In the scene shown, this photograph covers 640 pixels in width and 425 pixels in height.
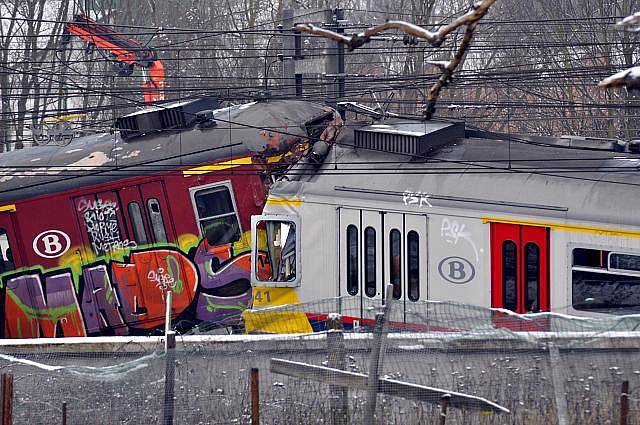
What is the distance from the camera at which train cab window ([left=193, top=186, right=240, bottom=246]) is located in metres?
14.4

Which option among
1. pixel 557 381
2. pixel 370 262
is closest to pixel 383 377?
pixel 557 381

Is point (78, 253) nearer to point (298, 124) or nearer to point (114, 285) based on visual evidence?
point (114, 285)

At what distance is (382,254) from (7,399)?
595 cm

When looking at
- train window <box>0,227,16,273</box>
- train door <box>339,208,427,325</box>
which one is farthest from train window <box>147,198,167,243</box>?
train door <box>339,208,427,325</box>

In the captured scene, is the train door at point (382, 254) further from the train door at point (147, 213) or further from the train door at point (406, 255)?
the train door at point (147, 213)

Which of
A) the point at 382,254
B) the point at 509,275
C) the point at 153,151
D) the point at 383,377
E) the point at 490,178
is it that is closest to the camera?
the point at 383,377

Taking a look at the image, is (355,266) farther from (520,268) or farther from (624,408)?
(624,408)

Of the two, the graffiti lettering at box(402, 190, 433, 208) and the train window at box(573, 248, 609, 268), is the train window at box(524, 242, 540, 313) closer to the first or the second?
the train window at box(573, 248, 609, 268)

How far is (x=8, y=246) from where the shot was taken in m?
14.7

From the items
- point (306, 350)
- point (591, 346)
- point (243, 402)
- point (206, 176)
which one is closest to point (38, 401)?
point (243, 402)

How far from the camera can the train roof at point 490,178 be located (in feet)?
37.8

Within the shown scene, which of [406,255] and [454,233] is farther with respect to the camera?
[406,255]

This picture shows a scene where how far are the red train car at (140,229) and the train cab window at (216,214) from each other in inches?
0.6

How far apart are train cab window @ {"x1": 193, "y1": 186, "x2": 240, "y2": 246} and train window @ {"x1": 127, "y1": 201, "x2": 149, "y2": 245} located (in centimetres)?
88
